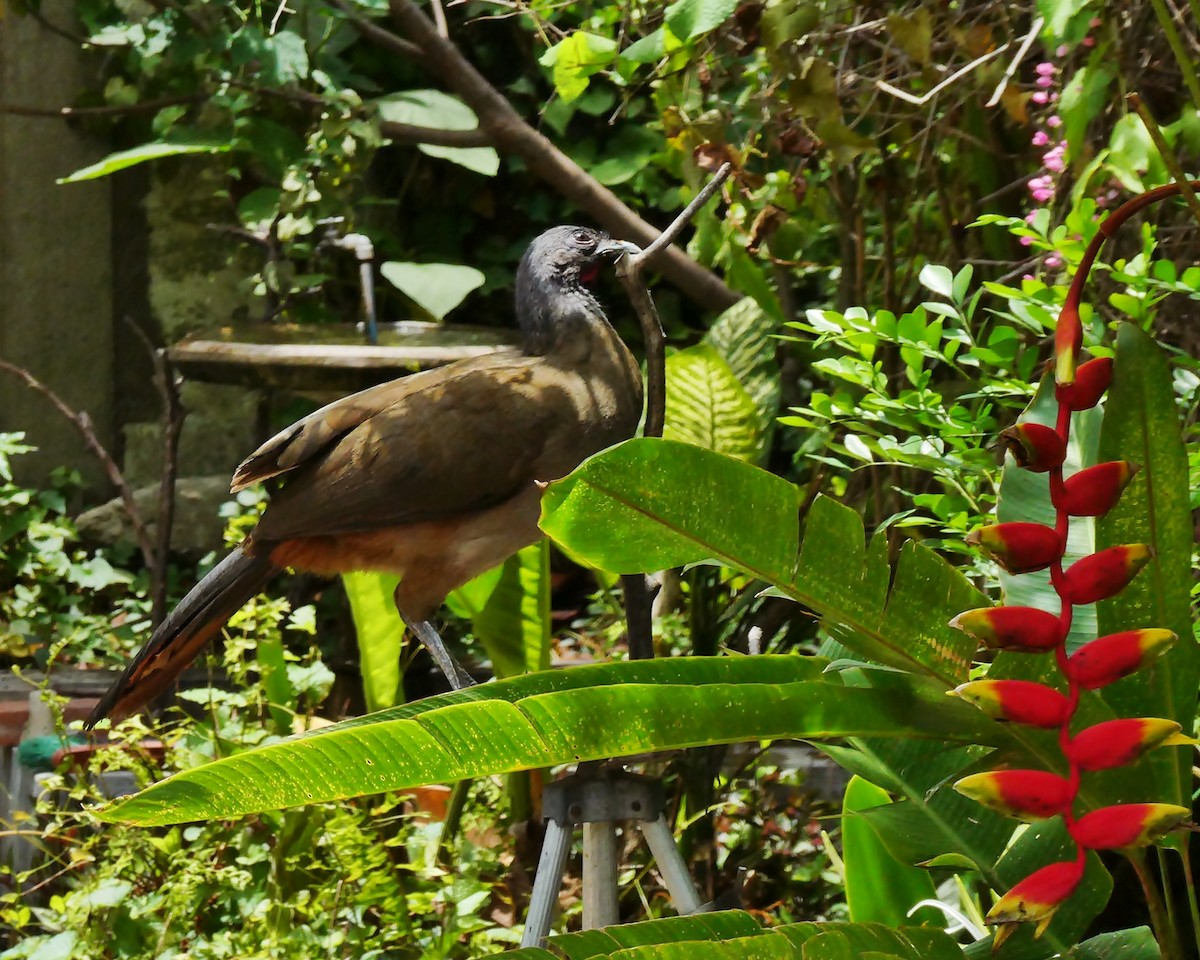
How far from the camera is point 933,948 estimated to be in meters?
1.02

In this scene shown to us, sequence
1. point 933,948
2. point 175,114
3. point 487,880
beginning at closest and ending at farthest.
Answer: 1. point 933,948
2. point 487,880
3. point 175,114

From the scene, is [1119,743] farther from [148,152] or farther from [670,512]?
[148,152]

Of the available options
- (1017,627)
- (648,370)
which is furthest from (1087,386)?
(648,370)

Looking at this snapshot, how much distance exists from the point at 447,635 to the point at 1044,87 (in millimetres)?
2825

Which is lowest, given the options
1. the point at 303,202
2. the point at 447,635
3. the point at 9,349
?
the point at 447,635

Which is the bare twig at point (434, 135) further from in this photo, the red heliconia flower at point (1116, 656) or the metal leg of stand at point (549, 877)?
the red heliconia flower at point (1116, 656)

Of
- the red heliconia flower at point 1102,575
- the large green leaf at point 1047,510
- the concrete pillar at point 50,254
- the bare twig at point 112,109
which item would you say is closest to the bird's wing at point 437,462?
the large green leaf at point 1047,510

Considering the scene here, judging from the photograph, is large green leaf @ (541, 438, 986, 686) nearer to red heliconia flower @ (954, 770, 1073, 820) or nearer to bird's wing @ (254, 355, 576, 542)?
red heliconia flower @ (954, 770, 1073, 820)

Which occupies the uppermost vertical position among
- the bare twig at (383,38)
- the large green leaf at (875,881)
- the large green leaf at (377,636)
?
the bare twig at (383,38)

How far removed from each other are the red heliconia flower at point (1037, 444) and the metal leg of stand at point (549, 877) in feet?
3.54

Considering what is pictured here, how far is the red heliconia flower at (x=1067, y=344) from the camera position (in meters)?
0.87

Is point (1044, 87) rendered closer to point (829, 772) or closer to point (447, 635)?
point (829, 772)

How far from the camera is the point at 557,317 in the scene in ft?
8.14

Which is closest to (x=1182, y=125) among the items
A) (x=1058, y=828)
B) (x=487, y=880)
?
(x=1058, y=828)
